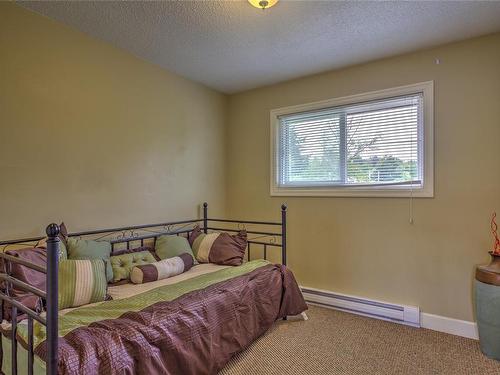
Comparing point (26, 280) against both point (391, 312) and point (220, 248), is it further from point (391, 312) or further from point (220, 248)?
point (391, 312)

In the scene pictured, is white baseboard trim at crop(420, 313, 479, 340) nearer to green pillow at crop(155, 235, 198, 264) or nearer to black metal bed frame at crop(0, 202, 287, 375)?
black metal bed frame at crop(0, 202, 287, 375)

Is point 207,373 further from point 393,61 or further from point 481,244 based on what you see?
point 393,61

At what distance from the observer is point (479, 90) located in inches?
90.4

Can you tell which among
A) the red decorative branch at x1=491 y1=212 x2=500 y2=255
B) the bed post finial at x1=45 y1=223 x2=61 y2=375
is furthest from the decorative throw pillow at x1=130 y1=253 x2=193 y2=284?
the red decorative branch at x1=491 y1=212 x2=500 y2=255

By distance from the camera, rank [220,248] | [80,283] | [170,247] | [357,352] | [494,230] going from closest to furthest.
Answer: [80,283]
[357,352]
[494,230]
[170,247]
[220,248]

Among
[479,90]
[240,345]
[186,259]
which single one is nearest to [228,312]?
[240,345]

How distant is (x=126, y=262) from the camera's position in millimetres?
2264

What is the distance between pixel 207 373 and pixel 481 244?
2.15 m

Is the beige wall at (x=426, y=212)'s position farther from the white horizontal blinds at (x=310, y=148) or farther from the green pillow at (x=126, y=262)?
the green pillow at (x=126, y=262)

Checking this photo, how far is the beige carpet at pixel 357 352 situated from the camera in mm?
1922

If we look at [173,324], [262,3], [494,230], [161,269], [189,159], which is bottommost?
[173,324]

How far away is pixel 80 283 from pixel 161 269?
0.62 m

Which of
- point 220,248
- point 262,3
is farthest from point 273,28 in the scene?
point 220,248

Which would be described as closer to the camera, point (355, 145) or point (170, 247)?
point (170, 247)
